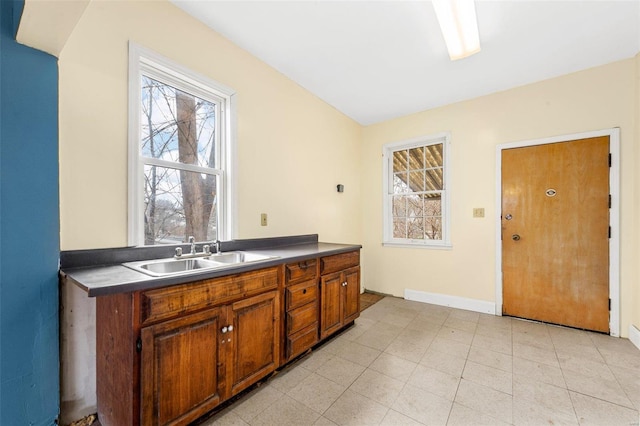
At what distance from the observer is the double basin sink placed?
1.58 metres

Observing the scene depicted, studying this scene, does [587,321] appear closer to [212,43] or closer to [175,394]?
[175,394]

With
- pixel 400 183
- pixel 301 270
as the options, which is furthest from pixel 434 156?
pixel 301 270

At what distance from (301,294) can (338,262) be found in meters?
0.56

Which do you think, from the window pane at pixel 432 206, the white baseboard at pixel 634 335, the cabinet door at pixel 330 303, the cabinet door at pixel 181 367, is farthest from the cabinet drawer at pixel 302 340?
the white baseboard at pixel 634 335

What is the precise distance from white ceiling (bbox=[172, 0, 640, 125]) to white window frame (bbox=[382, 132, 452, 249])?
64 centimetres

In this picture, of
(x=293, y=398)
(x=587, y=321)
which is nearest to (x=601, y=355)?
(x=587, y=321)

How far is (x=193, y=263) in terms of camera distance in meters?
1.84

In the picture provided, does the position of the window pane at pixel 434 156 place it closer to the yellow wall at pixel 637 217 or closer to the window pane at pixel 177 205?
the yellow wall at pixel 637 217

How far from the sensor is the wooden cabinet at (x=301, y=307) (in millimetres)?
1954

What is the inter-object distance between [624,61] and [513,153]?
115 cm

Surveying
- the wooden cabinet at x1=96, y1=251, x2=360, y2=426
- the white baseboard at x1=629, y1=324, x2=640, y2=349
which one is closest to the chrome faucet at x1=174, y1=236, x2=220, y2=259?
the wooden cabinet at x1=96, y1=251, x2=360, y2=426

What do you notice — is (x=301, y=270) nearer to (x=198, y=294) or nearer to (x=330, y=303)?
(x=330, y=303)

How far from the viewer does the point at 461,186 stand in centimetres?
331

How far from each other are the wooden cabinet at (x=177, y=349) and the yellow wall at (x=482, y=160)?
2611 mm
